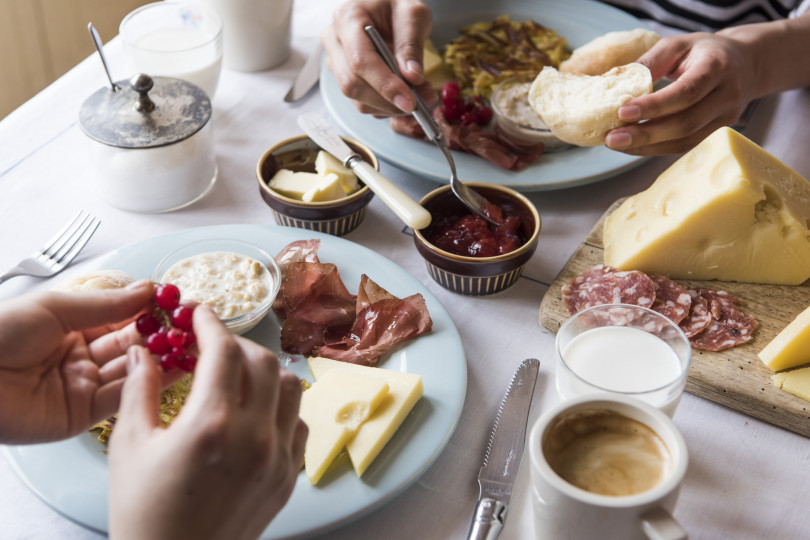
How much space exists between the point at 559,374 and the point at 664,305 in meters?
0.37

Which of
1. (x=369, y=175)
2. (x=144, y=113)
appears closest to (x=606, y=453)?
(x=369, y=175)

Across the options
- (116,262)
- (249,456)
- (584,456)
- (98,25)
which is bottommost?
(98,25)

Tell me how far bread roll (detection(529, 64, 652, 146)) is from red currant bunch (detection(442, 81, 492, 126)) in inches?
8.6

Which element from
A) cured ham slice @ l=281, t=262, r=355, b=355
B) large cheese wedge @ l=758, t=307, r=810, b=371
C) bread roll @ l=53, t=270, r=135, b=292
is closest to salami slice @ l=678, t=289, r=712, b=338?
large cheese wedge @ l=758, t=307, r=810, b=371

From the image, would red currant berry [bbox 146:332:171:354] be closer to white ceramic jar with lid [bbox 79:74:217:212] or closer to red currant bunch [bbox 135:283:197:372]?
red currant bunch [bbox 135:283:197:372]

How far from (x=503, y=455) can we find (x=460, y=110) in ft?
3.48

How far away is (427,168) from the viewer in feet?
5.74

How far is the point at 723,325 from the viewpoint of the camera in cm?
140

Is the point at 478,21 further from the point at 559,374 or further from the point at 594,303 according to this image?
the point at 559,374

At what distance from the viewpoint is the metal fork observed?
59.8 inches

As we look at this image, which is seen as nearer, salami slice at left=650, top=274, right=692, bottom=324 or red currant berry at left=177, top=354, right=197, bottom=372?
red currant berry at left=177, top=354, right=197, bottom=372

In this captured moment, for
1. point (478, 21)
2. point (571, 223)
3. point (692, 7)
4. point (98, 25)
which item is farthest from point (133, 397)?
point (98, 25)

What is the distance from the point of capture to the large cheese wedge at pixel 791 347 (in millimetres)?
1251

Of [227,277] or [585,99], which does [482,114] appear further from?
[227,277]
